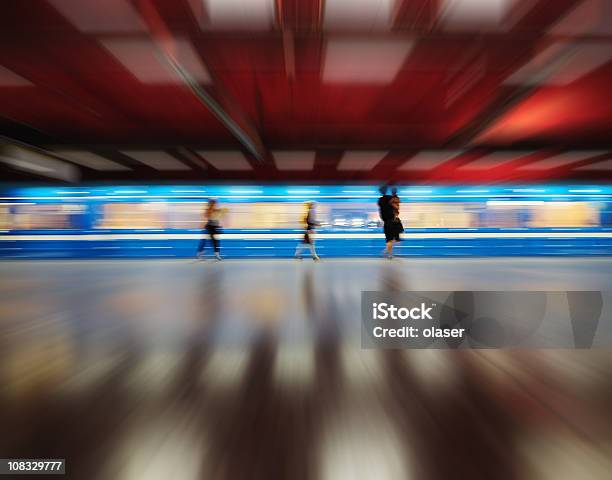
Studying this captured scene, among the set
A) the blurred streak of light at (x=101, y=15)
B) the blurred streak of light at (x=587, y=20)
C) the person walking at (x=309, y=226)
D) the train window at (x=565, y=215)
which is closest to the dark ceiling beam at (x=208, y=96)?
the blurred streak of light at (x=101, y=15)

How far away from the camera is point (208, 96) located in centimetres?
493

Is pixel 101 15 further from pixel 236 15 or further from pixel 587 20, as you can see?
pixel 587 20

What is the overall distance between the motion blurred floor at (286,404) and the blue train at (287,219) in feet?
23.0

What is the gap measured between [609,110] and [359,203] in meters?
5.56

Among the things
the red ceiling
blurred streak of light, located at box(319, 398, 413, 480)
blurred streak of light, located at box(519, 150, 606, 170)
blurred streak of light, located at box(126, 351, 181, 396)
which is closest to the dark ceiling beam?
the red ceiling

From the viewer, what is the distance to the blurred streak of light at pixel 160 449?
3.16 feet

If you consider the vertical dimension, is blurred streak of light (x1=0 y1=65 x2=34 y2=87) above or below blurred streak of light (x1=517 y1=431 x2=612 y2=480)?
above

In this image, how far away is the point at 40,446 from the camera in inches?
42.8

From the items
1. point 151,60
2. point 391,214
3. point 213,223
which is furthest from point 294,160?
point 151,60

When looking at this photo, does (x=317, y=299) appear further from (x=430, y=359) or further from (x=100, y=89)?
(x=100, y=89)

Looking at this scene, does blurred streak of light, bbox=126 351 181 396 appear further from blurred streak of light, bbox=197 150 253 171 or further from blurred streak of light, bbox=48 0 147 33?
blurred streak of light, bbox=197 150 253 171

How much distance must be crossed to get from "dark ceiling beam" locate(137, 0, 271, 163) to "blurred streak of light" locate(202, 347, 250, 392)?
3.32 m

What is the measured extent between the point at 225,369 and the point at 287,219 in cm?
799

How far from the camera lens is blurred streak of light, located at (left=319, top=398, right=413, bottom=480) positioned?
964 millimetres
